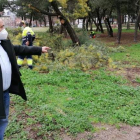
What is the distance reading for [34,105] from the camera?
446cm

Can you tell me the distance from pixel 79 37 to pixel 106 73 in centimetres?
688

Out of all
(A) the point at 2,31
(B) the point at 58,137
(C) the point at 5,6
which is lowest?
(B) the point at 58,137

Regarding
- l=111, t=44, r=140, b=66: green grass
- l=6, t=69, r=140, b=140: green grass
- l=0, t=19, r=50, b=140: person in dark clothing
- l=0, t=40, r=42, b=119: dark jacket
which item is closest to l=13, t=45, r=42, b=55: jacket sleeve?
l=0, t=40, r=42, b=119: dark jacket

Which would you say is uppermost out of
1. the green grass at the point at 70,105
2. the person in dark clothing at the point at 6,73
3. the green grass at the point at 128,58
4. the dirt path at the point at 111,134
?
the person in dark clothing at the point at 6,73

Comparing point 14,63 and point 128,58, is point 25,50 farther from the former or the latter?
point 128,58

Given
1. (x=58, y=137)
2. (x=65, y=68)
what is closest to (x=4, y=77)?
(x=58, y=137)

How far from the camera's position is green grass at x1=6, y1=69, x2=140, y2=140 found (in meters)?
3.69

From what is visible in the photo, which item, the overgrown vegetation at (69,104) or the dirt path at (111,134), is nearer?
the dirt path at (111,134)

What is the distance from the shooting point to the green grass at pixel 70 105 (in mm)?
3694

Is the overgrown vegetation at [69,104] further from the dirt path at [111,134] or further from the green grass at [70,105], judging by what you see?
the dirt path at [111,134]

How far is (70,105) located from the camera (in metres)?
4.53

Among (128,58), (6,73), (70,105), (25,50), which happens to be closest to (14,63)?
(6,73)

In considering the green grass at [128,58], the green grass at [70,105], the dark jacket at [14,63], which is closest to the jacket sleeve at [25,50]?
the dark jacket at [14,63]

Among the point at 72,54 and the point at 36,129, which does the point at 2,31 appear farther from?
the point at 72,54
